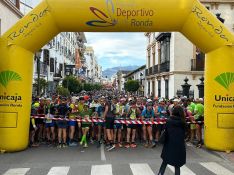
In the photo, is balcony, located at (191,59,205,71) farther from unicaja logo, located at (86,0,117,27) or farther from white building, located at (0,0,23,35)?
unicaja logo, located at (86,0,117,27)

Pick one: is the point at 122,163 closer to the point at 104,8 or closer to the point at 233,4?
the point at 104,8

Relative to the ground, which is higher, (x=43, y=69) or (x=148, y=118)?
(x=43, y=69)

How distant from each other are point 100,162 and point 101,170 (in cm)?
95

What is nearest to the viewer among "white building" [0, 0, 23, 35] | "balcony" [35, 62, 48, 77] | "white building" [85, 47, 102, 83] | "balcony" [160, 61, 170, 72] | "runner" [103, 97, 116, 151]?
"runner" [103, 97, 116, 151]

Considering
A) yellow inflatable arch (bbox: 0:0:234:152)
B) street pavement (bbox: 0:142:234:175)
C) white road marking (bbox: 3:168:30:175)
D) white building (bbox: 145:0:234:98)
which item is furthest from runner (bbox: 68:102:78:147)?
white building (bbox: 145:0:234:98)

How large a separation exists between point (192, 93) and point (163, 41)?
8207 mm

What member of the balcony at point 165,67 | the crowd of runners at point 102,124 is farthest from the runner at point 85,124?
the balcony at point 165,67

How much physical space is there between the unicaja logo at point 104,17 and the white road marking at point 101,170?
Result: 15.2 ft

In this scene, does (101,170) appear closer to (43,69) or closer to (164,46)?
(164,46)

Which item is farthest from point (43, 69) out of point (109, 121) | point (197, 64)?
point (109, 121)

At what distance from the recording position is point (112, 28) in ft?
36.9

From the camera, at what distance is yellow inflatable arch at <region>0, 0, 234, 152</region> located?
10703 mm

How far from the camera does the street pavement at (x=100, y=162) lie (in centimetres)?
861

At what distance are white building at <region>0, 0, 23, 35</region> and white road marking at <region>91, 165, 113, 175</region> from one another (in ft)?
45.6
